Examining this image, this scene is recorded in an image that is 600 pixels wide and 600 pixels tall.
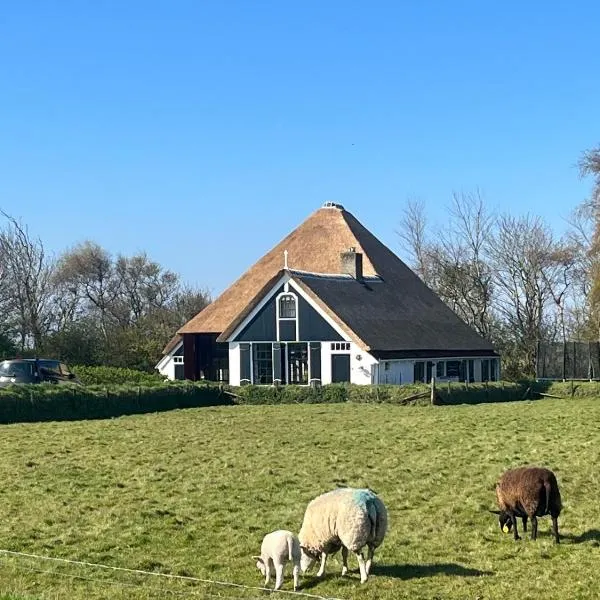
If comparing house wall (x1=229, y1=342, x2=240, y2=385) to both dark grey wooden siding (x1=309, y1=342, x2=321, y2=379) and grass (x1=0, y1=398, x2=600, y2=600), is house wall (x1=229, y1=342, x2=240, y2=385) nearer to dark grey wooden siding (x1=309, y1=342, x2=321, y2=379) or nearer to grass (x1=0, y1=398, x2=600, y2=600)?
dark grey wooden siding (x1=309, y1=342, x2=321, y2=379)

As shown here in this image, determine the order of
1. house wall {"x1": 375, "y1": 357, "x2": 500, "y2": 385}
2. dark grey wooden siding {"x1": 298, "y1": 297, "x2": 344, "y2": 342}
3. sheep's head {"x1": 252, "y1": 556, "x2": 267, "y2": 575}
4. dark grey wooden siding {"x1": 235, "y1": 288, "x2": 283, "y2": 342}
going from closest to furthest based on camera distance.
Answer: sheep's head {"x1": 252, "y1": 556, "x2": 267, "y2": 575} < house wall {"x1": 375, "y1": 357, "x2": 500, "y2": 385} < dark grey wooden siding {"x1": 298, "y1": 297, "x2": 344, "y2": 342} < dark grey wooden siding {"x1": 235, "y1": 288, "x2": 283, "y2": 342}

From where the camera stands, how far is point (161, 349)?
2586 inches

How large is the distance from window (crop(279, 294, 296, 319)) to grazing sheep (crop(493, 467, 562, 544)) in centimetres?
3617

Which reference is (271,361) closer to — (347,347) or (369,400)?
(347,347)

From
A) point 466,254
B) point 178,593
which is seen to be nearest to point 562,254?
point 466,254

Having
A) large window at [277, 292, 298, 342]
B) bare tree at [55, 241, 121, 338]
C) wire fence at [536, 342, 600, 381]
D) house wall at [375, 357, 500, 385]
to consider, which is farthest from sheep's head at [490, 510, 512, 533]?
bare tree at [55, 241, 121, 338]

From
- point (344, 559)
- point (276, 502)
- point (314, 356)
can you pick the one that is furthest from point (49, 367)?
point (344, 559)

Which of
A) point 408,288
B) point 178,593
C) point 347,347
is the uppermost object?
point 408,288

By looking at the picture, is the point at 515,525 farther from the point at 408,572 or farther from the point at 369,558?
the point at 369,558

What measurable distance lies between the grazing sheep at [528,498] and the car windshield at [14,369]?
106 ft

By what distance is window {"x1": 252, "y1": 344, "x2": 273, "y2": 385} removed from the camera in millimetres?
50656

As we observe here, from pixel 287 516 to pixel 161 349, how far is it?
51.0 meters

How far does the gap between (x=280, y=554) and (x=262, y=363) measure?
39067 mm

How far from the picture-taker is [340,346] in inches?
1918
